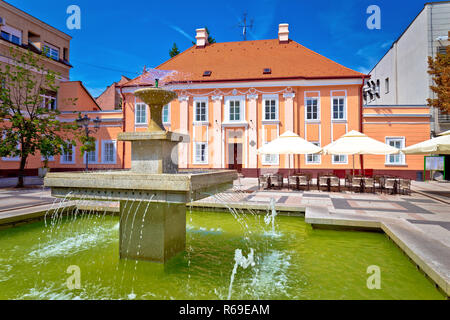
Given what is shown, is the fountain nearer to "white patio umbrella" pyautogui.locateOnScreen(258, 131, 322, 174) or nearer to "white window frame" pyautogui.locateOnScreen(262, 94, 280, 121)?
"white patio umbrella" pyautogui.locateOnScreen(258, 131, 322, 174)

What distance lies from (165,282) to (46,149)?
13.9 m

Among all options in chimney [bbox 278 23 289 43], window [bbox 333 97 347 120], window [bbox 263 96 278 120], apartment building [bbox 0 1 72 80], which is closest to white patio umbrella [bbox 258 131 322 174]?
window [bbox 263 96 278 120]

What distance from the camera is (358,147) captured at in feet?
40.1

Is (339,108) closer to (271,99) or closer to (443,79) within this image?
(271,99)

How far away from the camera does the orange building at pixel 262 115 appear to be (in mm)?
19609

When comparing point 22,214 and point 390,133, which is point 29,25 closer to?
point 22,214

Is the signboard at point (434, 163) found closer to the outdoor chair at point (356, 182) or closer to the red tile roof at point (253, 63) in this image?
the red tile roof at point (253, 63)

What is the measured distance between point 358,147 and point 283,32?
15895 millimetres

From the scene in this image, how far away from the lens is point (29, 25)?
950 inches

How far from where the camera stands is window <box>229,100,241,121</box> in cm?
2126

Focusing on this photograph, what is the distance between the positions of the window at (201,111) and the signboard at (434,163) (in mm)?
16194

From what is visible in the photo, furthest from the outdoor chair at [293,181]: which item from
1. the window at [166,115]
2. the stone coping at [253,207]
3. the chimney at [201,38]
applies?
the chimney at [201,38]

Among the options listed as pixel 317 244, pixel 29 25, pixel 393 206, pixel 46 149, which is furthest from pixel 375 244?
pixel 29 25

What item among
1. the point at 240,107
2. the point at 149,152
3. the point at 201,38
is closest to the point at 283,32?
the point at 201,38
